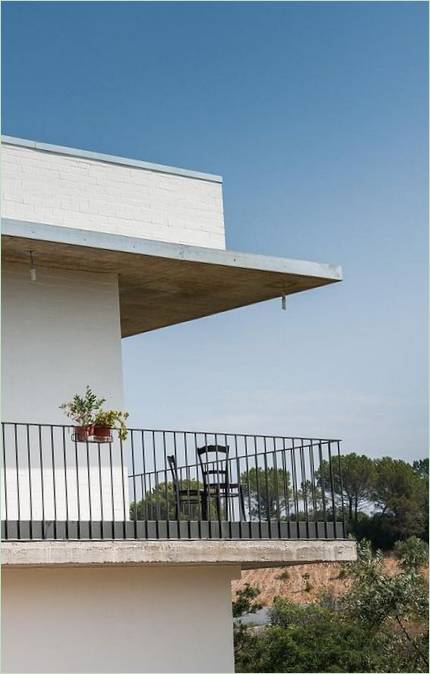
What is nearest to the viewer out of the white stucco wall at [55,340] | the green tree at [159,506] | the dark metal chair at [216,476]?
the green tree at [159,506]

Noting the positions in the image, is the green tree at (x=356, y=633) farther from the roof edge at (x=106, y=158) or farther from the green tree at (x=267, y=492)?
the roof edge at (x=106, y=158)

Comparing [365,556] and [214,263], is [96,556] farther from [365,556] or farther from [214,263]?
[365,556]

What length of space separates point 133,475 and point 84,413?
2048 mm

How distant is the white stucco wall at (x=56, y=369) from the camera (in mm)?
15547

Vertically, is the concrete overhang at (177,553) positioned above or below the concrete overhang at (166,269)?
below

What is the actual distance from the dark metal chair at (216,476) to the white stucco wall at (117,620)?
0.86 m

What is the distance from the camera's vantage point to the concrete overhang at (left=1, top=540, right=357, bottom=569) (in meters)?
13.8

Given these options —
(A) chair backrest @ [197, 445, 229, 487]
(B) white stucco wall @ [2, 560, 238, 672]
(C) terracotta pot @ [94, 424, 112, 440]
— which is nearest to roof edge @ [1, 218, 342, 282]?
(C) terracotta pot @ [94, 424, 112, 440]

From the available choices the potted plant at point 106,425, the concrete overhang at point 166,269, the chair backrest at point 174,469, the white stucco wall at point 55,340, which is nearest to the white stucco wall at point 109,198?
the concrete overhang at point 166,269

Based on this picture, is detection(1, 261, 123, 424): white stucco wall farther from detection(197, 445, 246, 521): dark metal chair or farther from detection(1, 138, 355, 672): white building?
detection(197, 445, 246, 521): dark metal chair

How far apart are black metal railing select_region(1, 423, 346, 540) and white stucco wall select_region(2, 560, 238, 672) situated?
0.70 metres

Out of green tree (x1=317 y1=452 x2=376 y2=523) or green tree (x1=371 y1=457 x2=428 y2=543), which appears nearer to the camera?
green tree (x1=371 y1=457 x2=428 y2=543)

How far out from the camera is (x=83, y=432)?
15469 mm

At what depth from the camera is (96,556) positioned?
14242 millimetres
